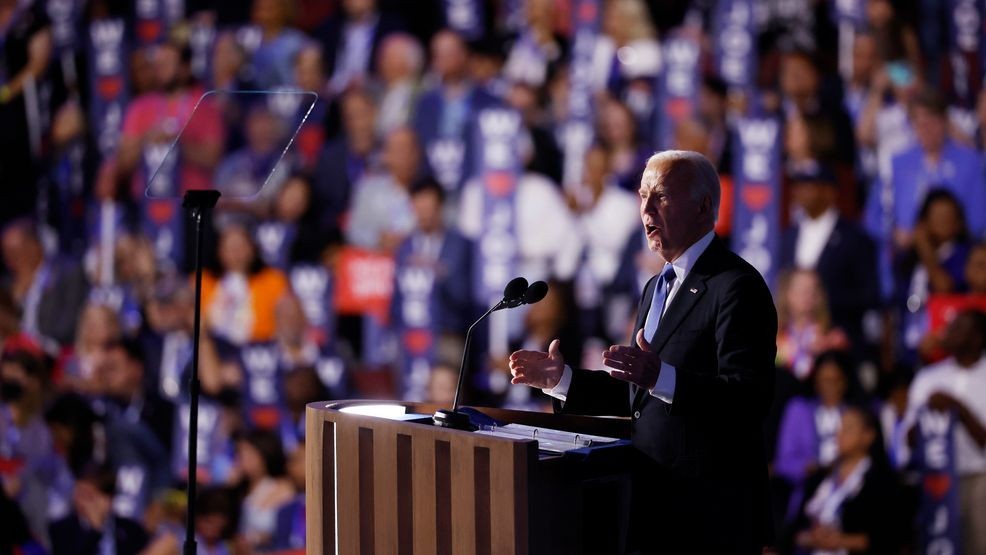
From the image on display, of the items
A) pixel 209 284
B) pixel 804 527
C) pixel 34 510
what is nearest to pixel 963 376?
pixel 804 527

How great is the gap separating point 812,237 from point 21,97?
459 cm

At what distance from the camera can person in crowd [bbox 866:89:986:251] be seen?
4.36m

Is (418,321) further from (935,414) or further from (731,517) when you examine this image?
(731,517)

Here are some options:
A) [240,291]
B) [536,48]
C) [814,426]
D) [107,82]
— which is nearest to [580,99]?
[536,48]

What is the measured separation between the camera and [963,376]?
4320 millimetres

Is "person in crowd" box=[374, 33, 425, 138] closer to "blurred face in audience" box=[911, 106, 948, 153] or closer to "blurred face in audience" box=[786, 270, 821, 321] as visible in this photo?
"blurred face in audience" box=[786, 270, 821, 321]

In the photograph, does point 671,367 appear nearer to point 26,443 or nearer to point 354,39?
point 354,39

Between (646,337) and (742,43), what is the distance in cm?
297

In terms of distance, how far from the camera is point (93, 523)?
238 inches

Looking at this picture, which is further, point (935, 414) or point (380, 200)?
point (380, 200)

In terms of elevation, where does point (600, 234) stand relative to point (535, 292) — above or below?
above

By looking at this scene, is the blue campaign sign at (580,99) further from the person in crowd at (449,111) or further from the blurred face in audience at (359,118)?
the blurred face in audience at (359,118)

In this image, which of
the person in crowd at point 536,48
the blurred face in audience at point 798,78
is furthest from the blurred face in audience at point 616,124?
the blurred face in audience at point 798,78

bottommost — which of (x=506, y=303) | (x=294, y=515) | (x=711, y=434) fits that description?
(x=294, y=515)
